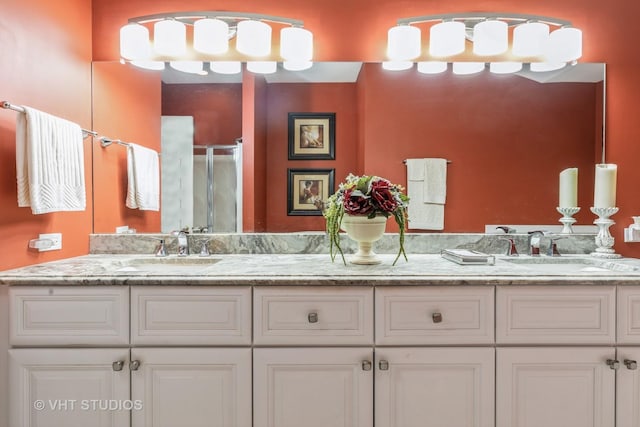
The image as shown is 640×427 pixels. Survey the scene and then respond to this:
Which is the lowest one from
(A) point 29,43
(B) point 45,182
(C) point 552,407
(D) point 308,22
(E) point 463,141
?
(C) point 552,407

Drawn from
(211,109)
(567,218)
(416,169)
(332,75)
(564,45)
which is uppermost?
(564,45)

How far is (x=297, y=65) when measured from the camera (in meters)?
1.93

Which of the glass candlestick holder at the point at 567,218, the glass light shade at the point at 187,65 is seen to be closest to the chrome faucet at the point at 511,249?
the glass candlestick holder at the point at 567,218

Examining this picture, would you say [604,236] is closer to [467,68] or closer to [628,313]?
[628,313]

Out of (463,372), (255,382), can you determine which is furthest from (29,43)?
(463,372)

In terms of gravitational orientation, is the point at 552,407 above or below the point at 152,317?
below

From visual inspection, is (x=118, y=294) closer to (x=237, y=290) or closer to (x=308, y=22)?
(x=237, y=290)

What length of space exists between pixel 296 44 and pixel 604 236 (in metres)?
1.81

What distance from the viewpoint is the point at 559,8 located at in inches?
77.0

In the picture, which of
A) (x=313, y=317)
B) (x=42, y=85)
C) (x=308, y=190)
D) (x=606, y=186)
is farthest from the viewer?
(x=308, y=190)

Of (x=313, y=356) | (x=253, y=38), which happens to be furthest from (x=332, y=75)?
(x=313, y=356)

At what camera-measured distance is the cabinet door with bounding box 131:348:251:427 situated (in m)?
1.32

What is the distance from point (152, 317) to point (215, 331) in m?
0.23

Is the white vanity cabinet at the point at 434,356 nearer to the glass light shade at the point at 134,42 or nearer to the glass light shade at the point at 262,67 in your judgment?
the glass light shade at the point at 262,67
